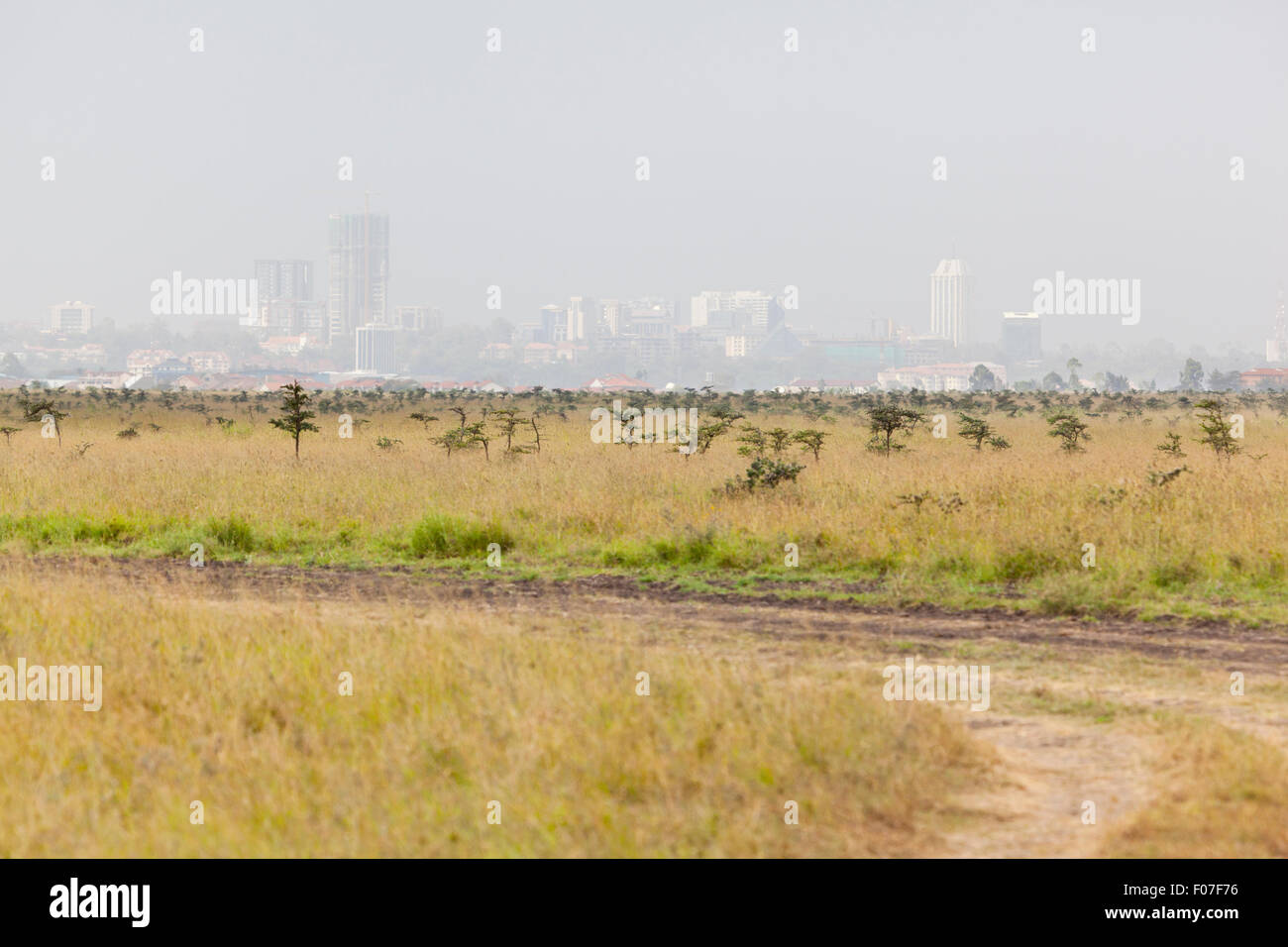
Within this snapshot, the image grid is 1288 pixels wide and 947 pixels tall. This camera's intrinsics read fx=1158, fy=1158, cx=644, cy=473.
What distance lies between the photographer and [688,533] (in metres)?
13.4

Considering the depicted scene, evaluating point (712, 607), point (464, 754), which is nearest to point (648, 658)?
point (464, 754)

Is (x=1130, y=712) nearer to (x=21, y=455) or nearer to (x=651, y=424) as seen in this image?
(x=21, y=455)

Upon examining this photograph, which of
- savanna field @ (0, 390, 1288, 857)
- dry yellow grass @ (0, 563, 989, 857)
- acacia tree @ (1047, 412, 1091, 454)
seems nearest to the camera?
dry yellow grass @ (0, 563, 989, 857)

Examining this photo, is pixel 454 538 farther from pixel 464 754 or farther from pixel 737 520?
pixel 464 754

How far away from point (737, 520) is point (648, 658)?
6.50 metres

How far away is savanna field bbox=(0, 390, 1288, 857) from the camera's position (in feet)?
17.5

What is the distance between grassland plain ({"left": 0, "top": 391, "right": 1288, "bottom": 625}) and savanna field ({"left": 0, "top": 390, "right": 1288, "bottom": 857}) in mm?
61

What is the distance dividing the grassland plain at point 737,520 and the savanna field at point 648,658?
0.06 metres

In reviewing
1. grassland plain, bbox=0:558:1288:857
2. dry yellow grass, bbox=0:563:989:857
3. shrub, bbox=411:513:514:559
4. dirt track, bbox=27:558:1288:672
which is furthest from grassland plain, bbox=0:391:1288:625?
dry yellow grass, bbox=0:563:989:857

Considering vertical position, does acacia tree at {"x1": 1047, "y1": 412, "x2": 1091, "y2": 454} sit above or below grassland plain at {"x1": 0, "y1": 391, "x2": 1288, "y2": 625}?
above

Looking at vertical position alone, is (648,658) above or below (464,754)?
above

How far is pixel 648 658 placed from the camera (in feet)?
25.8

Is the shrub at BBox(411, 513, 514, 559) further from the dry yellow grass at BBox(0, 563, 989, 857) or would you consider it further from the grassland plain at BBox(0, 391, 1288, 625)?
the dry yellow grass at BBox(0, 563, 989, 857)
